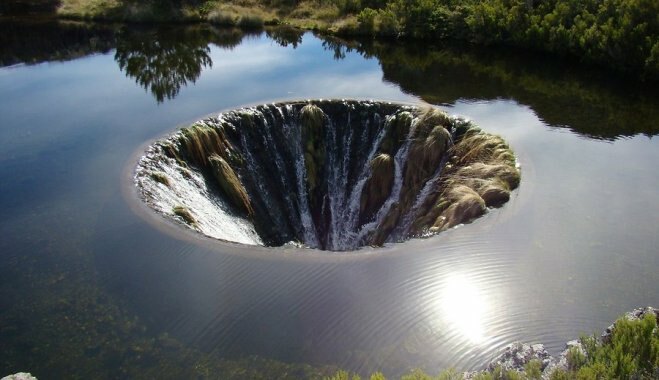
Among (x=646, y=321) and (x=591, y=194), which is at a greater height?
(x=646, y=321)

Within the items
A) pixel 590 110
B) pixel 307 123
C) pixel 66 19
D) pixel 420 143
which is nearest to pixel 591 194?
pixel 420 143

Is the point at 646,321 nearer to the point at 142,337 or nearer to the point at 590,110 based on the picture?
the point at 142,337

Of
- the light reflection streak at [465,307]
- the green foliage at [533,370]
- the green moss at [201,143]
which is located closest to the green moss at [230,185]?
the green moss at [201,143]

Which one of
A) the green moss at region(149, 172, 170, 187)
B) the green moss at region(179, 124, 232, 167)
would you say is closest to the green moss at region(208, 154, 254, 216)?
the green moss at region(179, 124, 232, 167)

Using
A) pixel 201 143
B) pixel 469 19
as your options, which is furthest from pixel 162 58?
pixel 469 19

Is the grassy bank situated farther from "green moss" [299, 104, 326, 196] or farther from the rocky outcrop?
the rocky outcrop

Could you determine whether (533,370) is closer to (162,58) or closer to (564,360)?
(564,360)
